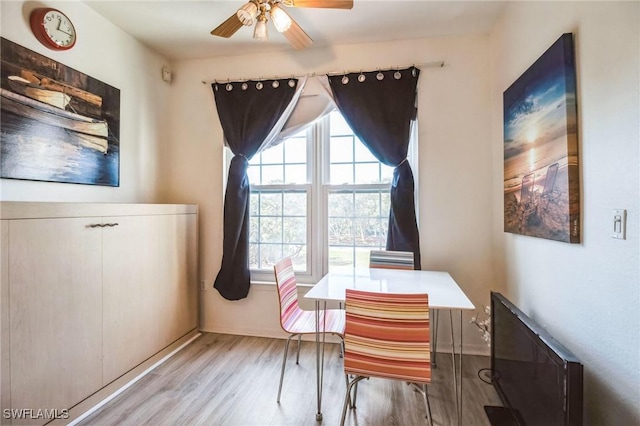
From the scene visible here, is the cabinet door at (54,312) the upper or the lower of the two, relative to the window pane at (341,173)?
lower

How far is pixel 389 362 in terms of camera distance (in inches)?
53.1

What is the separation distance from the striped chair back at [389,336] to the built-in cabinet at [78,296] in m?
1.59

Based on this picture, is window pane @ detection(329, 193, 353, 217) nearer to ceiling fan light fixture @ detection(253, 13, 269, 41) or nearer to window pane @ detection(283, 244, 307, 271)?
window pane @ detection(283, 244, 307, 271)

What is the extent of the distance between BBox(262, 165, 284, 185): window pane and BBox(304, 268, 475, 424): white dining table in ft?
3.86

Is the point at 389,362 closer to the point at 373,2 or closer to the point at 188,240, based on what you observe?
the point at 188,240

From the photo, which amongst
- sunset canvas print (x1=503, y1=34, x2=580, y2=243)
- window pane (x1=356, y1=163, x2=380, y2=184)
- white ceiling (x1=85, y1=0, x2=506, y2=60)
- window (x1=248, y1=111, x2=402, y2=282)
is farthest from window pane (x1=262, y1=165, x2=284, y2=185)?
sunset canvas print (x1=503, y1=34, x2=580, y2=243)

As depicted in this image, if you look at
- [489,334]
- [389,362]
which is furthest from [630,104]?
[489,334]

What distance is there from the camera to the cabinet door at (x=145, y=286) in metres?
1.95

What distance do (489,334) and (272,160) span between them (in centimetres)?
235

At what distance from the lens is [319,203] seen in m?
2.82

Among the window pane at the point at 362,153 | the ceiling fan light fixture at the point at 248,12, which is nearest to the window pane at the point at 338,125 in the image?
the window pane at the point at 362,153

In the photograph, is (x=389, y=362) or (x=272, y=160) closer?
(x=389, y=362)

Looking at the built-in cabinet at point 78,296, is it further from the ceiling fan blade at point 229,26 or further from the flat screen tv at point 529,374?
the flat screen tv at point 529,374

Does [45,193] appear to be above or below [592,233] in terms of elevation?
above
